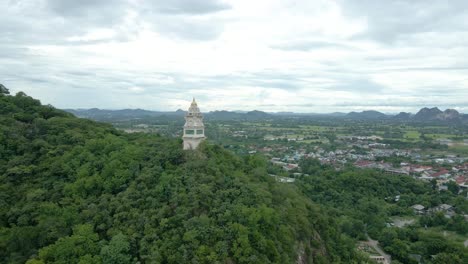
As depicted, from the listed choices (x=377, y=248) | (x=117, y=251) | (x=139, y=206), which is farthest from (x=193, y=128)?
(x=377, y=248)

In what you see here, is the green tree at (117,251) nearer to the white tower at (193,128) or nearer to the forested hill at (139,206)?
the forested hill at (139,206)

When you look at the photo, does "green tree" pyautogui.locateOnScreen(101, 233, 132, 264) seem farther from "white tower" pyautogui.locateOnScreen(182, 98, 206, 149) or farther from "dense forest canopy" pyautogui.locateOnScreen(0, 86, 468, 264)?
"white tower" pyautogui.locateOnScreen(182, 98, 206, 149)

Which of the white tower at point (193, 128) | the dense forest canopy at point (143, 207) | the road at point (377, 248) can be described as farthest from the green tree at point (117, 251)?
the road at point (377, 248)

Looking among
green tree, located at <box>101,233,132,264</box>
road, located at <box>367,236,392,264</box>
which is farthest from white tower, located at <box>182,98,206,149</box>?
road, located at <box>367,236,392,264</box>

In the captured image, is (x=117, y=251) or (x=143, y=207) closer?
(x=117, y=251)

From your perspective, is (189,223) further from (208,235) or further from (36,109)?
(36,109)

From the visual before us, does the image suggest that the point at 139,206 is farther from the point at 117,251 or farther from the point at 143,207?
the point at 117,251
